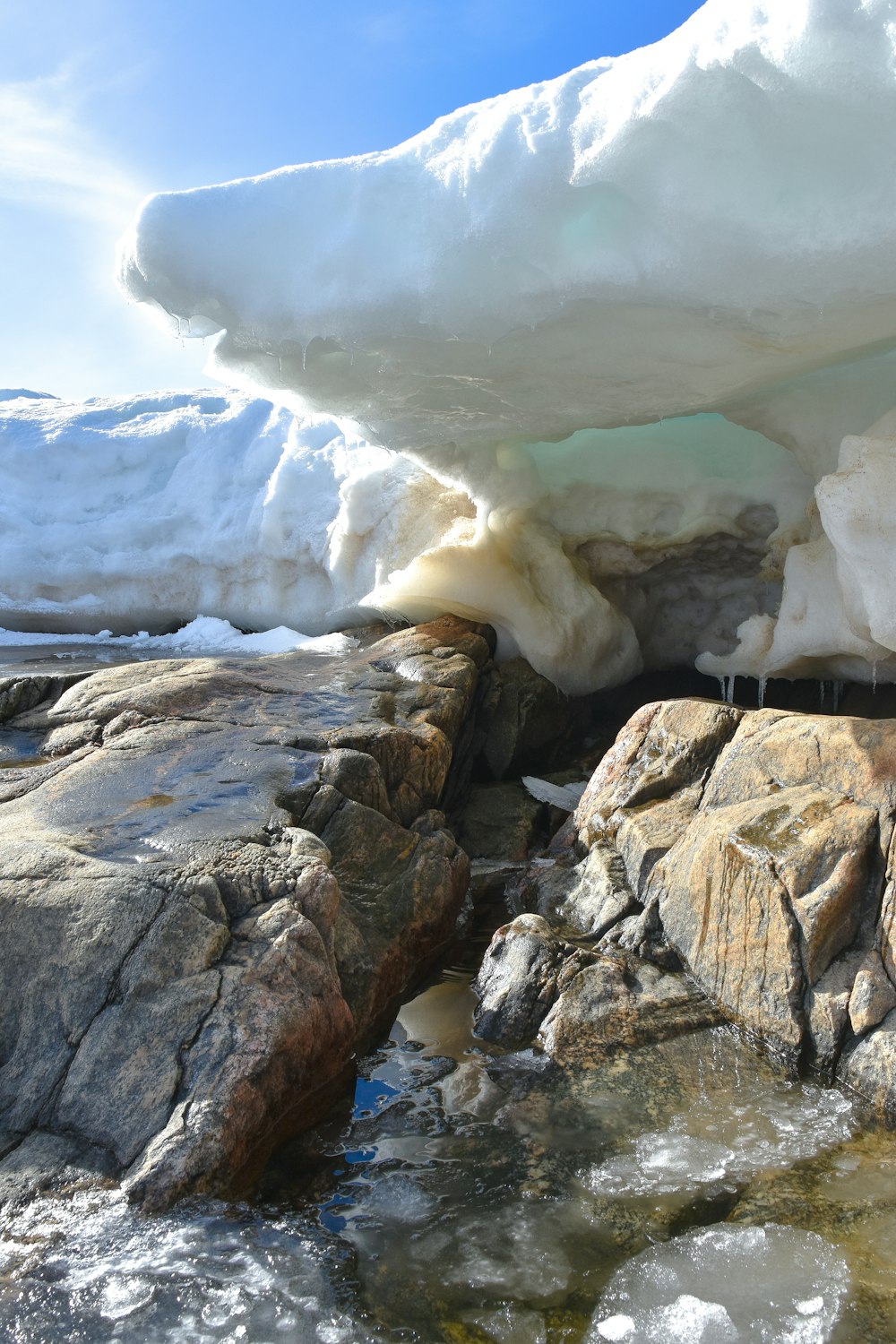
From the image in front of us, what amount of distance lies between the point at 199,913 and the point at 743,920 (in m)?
2.06

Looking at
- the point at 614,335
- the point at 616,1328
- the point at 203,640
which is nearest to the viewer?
the point at 616,1328

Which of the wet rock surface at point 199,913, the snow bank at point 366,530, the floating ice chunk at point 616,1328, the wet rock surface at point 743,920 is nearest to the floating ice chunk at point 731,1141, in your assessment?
the wet rock surface at point 743,920

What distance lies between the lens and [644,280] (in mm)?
4445

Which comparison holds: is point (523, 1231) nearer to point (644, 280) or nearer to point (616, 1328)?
point (616, 1328)

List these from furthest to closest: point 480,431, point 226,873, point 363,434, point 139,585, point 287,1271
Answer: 1. point 139,585
2. point 363,434
3. point 480,431
4. point 226,873
5. point 287,1271

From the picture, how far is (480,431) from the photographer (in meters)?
6.61

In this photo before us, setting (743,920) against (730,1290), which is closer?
(730,1290)

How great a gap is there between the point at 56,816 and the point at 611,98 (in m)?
3.82

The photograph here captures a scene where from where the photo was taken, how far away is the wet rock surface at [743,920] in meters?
3.62

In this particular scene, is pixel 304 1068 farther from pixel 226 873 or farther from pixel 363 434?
pixel 363 434

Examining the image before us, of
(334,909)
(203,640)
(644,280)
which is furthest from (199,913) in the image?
(203,640)

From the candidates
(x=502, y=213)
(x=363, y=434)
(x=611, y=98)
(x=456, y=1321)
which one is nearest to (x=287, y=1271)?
(x=456, y=1321)

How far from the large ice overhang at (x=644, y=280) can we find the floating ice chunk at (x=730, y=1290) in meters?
2.81

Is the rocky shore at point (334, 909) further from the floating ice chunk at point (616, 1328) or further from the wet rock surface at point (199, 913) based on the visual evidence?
the floating ice chunk at point (616, 1328)
